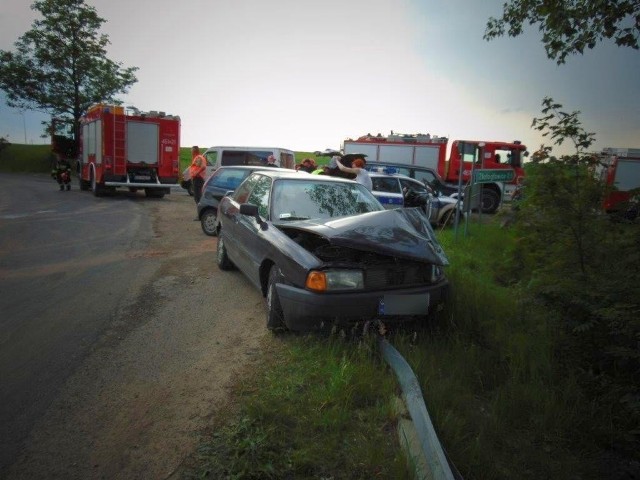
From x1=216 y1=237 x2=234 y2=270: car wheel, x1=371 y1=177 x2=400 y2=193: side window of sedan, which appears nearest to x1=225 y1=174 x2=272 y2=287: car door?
x1=216 y1=237 x2=234 y2=270: car wheel

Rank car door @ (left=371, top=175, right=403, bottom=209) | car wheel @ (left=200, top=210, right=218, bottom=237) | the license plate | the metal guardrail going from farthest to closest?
1. car door @ (left=371, top=175, right=403, bottom=209)
2. car wheel @ (left=200, top=210, right=218, bottom=237)
3. the license plate
4. the metal guardrail

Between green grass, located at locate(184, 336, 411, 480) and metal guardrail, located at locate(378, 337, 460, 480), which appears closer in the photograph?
metal guardrail, located at locate(378, 337, 460, 480)

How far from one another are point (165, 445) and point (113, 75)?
36464mm

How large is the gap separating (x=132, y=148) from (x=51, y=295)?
43.6 ft

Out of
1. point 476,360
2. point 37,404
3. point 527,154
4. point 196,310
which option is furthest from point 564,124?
point 37,404

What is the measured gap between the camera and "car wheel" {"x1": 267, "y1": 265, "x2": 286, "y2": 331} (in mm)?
4395

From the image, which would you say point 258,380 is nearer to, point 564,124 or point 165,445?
point 165,445

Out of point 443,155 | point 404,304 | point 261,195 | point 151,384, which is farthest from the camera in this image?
point 443,155

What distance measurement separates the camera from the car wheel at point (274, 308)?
4395 mm

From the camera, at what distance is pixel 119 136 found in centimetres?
1716

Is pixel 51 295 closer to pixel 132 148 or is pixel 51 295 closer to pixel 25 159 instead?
pixel 132 148

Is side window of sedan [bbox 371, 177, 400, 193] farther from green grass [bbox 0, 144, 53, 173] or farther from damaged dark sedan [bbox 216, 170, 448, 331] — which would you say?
green grass [bbox 0, 144, 53, 173]

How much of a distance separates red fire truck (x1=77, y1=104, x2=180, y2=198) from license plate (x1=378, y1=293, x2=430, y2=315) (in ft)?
52.3

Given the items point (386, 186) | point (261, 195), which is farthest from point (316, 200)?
point (386, 186)
